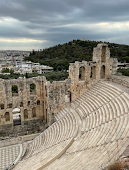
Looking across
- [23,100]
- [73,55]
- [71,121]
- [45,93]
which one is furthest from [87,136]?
[73,55]

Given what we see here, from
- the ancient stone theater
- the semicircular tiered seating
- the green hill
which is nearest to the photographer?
the semicircular tiered seating

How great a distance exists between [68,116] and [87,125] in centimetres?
369

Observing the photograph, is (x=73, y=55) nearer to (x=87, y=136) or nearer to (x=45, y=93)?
(x=45, y=93)

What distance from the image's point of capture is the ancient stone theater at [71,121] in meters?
9.53

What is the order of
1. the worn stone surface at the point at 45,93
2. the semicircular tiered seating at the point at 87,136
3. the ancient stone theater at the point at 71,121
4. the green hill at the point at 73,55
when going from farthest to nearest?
the green hill at the point at 73,55 < the worn stone surface at the point at 45,93 < the ancient stone theater at the point at 71,121 < the semicircular tiered seating at the point at 87,136

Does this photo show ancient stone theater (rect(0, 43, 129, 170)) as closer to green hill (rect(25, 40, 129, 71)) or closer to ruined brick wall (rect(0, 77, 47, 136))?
ruined brick wall (rect(0, 77, 47, 136))

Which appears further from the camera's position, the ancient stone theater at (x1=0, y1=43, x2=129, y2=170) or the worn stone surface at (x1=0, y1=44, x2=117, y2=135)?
the worn stone surface at (x1=0, y1=44, x2=117, y2=135)

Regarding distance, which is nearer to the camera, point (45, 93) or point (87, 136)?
point (87, 136)

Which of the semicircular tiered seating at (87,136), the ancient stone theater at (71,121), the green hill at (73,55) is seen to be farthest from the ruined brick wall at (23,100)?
the green hill at (73,55)

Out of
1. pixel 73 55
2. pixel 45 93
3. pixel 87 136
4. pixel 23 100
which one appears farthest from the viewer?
pixel 73 55

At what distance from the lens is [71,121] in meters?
16.0

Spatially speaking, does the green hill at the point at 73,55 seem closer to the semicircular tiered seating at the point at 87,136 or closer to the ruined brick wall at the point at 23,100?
the ruined brick wall at the point at 23,100

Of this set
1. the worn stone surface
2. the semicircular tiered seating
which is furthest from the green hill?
the semicircular tiered seating

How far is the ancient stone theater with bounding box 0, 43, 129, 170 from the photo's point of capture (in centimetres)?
953
